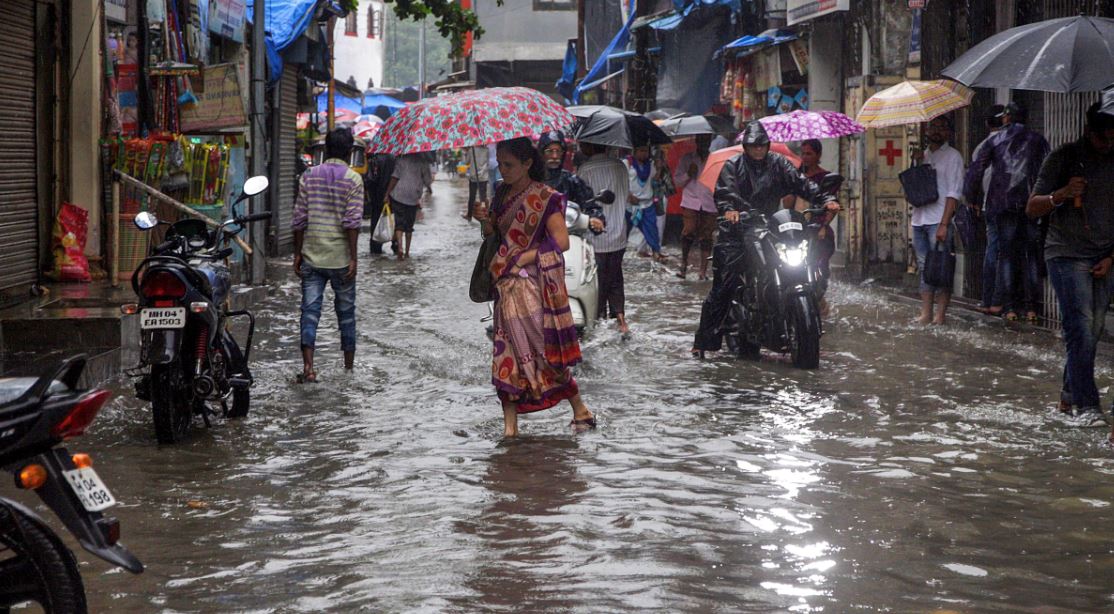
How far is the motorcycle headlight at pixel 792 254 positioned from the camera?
10.3 metres

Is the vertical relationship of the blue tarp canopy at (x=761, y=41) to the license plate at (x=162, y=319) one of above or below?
above

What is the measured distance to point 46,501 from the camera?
12.5 feet

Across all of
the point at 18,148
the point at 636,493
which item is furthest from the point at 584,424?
the point at 18,148

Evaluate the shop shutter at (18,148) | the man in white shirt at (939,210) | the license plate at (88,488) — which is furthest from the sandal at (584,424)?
the shop shutter at (18,148)

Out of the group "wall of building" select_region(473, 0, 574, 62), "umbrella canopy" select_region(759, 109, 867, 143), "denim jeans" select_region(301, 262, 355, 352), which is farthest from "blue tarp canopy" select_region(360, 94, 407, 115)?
"denim jeans" select_region(301, 262, 355, 352)

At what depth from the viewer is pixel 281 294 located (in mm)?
15992

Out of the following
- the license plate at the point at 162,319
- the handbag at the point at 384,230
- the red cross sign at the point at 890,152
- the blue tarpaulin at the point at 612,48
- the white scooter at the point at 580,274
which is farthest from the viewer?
the blue tarpaulin at the point at 612,48

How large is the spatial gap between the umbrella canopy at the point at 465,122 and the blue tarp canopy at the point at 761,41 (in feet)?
41.1

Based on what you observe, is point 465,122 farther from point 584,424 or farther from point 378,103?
point 378,103

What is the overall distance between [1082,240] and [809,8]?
37.0ft

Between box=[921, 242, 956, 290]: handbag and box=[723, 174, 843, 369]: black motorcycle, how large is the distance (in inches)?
85.0

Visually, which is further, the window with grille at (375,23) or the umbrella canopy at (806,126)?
the window with grille at (375,23)

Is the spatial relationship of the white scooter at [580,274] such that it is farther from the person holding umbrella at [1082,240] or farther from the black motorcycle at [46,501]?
the black motorcycle at [46,501]

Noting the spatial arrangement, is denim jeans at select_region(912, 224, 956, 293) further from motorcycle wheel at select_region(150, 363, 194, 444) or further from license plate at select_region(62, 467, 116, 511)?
license plate at select_region(62, 467, 116, 511)
